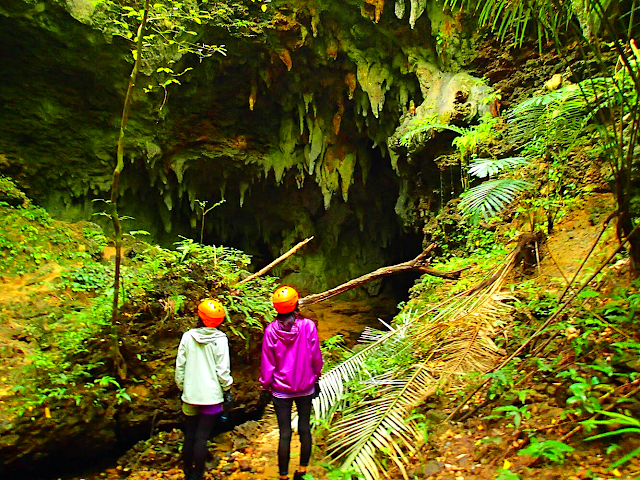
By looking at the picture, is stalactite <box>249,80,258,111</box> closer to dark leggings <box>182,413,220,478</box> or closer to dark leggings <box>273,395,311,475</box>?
dark leggings <box>182,413,220,478</box>

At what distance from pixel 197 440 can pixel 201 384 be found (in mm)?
434

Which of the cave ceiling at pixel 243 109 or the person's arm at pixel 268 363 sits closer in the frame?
the person's arm at pixel 268 363

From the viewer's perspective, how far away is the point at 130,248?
880cm

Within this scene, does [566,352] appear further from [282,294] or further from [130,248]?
[130,248]

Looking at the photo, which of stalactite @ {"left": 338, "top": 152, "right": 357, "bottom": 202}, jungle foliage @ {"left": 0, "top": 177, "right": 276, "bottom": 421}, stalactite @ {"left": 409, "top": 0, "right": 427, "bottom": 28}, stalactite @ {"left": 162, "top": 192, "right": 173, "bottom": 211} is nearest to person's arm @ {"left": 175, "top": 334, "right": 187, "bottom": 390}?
jungle foliage @ {"left": 0, "top": 177, "right": 276, "bottom": 421}

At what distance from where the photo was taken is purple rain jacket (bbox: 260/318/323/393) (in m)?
2.72

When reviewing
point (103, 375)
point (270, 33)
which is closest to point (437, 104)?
point (270, 33)

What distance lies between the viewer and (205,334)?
296 cm

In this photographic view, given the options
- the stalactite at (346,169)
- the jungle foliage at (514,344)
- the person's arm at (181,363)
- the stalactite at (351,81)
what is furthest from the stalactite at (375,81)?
the person's arm at (181,363)

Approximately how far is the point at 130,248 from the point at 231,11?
19.9 feet

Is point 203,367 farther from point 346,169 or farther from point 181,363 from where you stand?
point 346,169

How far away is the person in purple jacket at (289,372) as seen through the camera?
8.93 feet

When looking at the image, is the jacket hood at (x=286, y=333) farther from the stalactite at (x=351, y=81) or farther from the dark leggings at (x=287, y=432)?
the stalactite at (x=351, y=81)

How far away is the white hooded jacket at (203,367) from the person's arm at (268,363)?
33 centimetres
